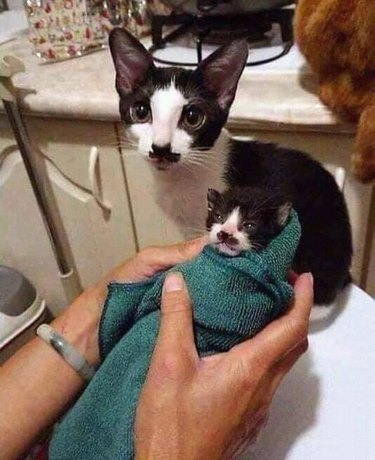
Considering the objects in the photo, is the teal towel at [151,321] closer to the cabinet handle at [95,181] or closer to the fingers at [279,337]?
the fingers at [279,337]

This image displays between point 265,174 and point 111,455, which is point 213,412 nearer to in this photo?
point 111,455

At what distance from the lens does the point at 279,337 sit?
493 millimetres

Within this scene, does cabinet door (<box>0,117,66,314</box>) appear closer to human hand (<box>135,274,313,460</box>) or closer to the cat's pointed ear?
the cat's pointed ear

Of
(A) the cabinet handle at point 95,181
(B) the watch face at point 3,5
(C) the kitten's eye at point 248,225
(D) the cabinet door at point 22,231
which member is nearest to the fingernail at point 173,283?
(C) the kitten's eye at point 248,225

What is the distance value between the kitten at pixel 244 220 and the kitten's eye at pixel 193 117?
14 centimetres

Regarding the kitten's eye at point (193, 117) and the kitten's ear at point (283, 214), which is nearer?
the kitten's ear at point (283, 214)

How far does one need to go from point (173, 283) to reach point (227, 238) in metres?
0.10

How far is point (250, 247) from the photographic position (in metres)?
0.56

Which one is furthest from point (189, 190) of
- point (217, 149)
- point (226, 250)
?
point (226, 250)

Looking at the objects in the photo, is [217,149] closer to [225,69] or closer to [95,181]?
[225,69]

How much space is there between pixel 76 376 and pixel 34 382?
0.16 feet

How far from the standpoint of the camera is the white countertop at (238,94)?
79 centimetres

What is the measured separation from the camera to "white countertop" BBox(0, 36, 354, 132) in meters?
0.79

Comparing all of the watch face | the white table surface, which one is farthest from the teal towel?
the watch face
